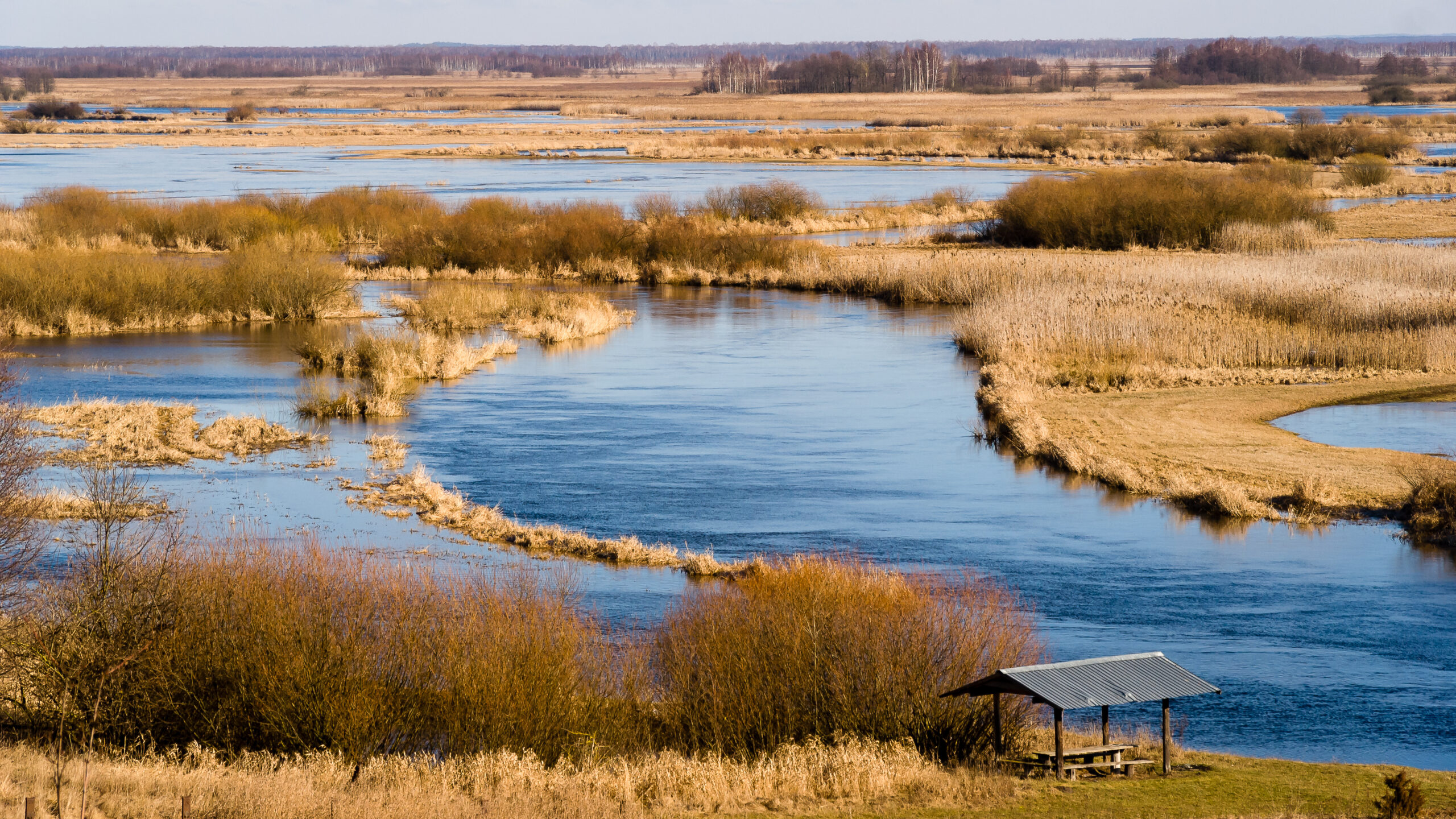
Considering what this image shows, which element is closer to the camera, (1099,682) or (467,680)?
(1099,682)

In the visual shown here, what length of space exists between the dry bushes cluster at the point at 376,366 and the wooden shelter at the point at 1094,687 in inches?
868

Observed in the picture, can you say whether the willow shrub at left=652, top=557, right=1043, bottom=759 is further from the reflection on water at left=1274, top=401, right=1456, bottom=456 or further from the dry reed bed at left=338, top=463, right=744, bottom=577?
the reflection on water at left=1274, top=401, right=1456, bottom=456

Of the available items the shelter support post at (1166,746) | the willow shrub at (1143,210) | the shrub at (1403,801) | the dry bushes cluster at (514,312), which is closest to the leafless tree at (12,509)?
the shelter support post at (1166,746)

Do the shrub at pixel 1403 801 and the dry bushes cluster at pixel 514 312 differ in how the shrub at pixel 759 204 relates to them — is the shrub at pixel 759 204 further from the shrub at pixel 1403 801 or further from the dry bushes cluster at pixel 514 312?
the shrub at pixel 1403 801

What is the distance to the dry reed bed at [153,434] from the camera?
93.4 feet

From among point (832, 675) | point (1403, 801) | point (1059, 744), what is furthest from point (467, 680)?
point (1403, 801)

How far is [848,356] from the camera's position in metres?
42.5

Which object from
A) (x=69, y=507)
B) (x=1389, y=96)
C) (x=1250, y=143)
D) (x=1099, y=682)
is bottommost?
(x=69, y=507)

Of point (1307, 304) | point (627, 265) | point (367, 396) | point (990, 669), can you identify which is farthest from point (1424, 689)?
point (627, 265)

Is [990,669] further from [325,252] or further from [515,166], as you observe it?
[515,166]

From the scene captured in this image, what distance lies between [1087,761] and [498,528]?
469 inches

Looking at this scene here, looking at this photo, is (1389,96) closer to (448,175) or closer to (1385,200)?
(1385,200)

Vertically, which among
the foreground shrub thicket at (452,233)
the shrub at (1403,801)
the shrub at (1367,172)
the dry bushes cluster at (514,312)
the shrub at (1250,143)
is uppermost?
the shrub at (1250,143)

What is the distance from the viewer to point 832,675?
15.1 m
